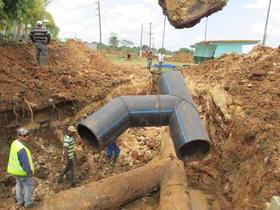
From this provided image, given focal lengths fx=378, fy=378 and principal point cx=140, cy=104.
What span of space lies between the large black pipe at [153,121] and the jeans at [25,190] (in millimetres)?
1491

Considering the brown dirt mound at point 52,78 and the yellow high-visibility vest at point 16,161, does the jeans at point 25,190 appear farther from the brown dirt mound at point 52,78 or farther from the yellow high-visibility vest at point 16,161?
the brown dirt mound at point 52,78

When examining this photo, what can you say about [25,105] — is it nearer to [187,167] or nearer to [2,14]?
[2,14]

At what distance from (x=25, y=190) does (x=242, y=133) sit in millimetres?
4274

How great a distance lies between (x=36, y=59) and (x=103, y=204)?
248 inches

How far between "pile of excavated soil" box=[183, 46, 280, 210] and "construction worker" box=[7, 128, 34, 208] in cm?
337

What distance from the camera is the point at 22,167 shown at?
6.74 meters

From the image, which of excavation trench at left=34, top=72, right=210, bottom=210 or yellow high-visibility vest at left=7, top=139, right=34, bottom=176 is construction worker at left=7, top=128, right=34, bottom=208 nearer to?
yellow high-visibility vest at left=7, top=139, right=34, bottom=176

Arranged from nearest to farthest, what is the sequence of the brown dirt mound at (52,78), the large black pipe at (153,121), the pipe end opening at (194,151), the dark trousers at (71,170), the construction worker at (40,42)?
the large black pipe at (153,121), the pipe end opening at (194,151), the dark trousers at (71,170), the brown dirt mound at (52,78), the construction worker at (40,42)

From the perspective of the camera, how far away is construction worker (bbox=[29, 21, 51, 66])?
464 inches

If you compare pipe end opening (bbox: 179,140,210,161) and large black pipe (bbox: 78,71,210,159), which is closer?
large black pipe (bbox: 78,71,210,159)

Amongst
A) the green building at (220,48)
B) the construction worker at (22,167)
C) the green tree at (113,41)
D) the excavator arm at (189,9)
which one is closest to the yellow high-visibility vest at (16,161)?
the construction worker at (22,167)

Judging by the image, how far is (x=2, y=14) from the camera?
1209 cm

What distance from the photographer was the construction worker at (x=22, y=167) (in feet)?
21.9

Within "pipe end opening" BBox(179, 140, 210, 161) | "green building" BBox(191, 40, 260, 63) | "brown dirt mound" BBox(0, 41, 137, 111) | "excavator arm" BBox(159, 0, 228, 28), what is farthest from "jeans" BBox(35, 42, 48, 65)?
"green building" BBox(191, 40, 260, 63)
